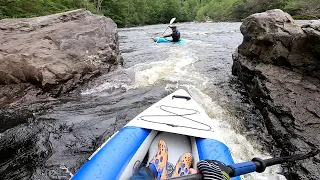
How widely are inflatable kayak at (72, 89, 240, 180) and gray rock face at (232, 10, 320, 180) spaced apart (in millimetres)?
1076

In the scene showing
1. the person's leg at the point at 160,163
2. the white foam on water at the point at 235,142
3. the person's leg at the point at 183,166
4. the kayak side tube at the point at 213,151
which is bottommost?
the white foam on water at the point at 235,142

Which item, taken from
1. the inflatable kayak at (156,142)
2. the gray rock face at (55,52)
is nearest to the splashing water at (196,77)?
the gray rock face at (55,52)

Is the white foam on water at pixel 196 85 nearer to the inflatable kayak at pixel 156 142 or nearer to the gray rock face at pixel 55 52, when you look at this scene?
the inflatable kayak at pixel 156 142

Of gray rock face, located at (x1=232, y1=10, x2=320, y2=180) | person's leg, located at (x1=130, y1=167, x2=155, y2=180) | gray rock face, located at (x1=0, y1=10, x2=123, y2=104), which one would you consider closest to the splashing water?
gray rock face, located at (x1=232, y1=10, x2=320, y2=180)

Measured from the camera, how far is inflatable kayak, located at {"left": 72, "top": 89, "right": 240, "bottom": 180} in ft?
7.52

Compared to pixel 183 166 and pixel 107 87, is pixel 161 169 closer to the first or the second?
pixel 183 166

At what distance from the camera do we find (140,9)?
36250 millimetres

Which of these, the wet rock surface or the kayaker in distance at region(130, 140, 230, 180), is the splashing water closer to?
the wet rock surface

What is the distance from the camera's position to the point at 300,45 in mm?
4254

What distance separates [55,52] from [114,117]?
2355 millimetres

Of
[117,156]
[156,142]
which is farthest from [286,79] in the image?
[117,156]

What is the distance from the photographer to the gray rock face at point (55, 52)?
5035 mm

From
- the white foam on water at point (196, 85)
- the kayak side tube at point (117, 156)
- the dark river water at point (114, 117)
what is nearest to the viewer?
the kayak side tube at point (117, 156)

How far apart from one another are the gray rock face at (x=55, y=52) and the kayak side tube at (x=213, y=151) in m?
3.51
